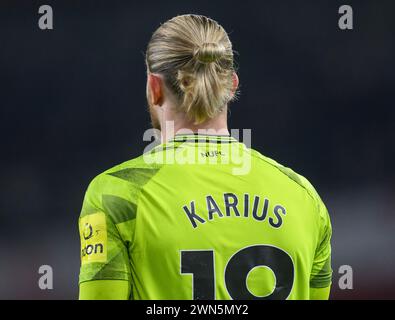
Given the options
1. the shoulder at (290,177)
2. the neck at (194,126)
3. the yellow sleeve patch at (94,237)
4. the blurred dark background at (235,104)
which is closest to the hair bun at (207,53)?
the neck at (194,126)

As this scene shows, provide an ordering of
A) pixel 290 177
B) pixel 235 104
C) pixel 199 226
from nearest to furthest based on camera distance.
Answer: pixel 199 226, pixel 290 177, pixel 235 104

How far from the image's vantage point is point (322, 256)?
64.1 inches

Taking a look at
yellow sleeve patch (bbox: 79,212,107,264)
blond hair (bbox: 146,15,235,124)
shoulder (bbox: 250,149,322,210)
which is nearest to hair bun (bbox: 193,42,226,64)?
blond hair (bbox: 146,15,235,124)

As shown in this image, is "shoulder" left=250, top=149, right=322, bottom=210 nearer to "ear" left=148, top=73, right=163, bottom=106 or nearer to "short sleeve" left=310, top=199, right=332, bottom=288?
"short sleeve" left=310, top=199, right=332, bottom=288

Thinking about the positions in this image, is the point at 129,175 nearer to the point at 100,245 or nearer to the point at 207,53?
the point at 100,245

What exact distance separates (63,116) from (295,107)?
1.60 metres

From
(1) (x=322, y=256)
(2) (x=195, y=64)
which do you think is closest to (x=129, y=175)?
(2) (x=195, y=64)

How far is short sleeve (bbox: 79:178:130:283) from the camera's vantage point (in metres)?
1.46

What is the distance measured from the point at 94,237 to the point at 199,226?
0.20 m

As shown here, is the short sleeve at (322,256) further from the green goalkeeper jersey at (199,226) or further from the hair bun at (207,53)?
the hair bun at (207,53)

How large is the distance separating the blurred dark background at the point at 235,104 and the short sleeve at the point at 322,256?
3541 millimetres

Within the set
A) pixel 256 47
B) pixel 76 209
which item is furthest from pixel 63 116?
pixel 256 47
